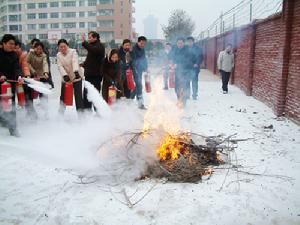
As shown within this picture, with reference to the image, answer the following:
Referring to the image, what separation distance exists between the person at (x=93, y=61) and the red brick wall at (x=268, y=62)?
4.65 m

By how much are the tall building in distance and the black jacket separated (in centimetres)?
7192

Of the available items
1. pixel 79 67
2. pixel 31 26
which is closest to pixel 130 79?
pixel 79 67

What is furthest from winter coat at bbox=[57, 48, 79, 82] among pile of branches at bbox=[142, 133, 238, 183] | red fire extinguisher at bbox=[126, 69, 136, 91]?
pile of branches at bbox=[142, 133, 238, 183]

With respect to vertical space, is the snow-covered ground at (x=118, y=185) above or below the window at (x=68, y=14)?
below

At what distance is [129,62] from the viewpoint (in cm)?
966

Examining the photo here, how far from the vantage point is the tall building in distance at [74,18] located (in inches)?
3250

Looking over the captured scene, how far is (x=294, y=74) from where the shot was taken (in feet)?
27.3

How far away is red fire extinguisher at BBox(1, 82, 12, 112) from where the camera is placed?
656 cm

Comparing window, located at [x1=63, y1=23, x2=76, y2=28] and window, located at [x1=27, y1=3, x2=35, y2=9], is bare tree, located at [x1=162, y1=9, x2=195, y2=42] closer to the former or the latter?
window, located at [x1=63, y1=23, x2=76, y2=28]

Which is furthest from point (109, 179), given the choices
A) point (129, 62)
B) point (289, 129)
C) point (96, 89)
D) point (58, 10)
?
point (58, 10)

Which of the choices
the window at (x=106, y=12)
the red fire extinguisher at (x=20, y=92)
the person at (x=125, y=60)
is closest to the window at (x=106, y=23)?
the window at (x=106, y=12)

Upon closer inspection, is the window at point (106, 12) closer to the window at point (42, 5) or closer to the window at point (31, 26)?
the window at point (42, 5)

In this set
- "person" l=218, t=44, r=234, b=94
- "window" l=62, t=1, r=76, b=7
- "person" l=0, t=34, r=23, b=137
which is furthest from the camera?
"window" l=62, t=1, r=76, b=7

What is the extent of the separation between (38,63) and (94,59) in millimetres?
1523
